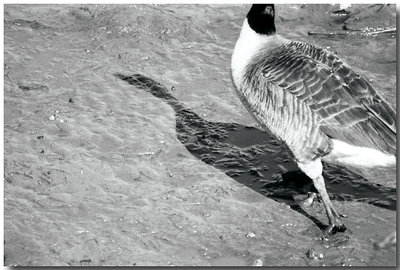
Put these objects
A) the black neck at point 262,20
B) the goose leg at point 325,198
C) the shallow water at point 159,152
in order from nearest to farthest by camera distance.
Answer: the shallow water at point 159,152, the goose leg at point 325,198, the black neck at point 262,20

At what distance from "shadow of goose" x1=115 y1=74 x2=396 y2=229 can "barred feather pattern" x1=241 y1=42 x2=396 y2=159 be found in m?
0.34

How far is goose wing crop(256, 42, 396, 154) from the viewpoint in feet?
18.6

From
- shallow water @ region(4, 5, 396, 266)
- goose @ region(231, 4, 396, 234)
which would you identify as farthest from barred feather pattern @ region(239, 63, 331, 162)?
shallow water @ region(4, 5, 396, 266)

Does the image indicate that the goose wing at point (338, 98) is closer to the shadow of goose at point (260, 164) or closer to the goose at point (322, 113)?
the goose at point (322, 113)

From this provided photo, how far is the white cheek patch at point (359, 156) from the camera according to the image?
573 cm

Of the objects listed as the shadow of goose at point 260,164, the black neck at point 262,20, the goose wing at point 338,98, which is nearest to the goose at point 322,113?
the goose wing at point 338,98

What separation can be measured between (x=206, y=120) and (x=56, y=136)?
193cm

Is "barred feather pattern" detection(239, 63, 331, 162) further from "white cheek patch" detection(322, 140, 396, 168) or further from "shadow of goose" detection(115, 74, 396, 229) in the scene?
"shadow of goose" detection(115, 74, 396, 229)

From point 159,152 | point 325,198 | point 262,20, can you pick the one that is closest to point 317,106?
point 325,198

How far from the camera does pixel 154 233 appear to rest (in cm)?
577

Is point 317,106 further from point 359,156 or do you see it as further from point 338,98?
point 359,156

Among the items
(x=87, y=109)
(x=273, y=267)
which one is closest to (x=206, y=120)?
(x=87, y=109)

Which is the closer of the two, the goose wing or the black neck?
the goose wing

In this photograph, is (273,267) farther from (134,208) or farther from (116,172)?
(116,172)
